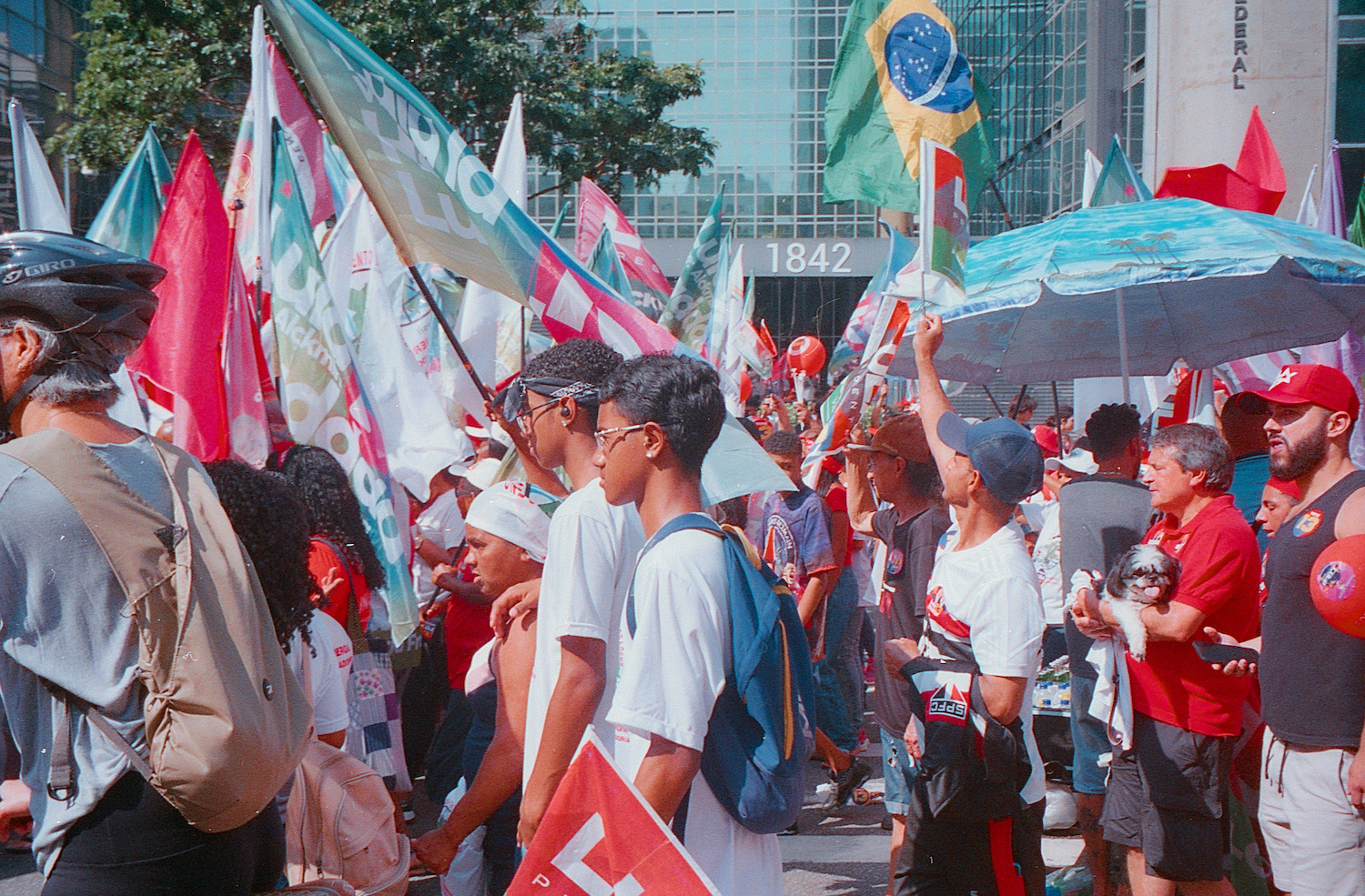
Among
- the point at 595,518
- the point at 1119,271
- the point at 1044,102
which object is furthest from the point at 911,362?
the point at 1044,102

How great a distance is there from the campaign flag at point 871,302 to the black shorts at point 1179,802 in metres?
2.82

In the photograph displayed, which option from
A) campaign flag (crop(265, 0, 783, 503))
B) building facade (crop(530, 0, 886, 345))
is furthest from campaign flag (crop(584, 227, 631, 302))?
building facade (crop(530, 0, 886, 345))

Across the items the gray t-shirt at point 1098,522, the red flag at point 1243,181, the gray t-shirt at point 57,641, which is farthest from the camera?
the red flag at point 1243,181

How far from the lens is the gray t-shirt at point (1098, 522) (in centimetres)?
461

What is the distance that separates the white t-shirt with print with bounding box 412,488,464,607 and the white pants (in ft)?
13.8

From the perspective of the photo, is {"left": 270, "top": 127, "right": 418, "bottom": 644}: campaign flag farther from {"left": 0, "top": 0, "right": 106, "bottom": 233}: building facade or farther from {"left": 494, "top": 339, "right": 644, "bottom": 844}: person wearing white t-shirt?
{"left": 0, "top": 0, "right": 106, "bottom": 233}: building facade

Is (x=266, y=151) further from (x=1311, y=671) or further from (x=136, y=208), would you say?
(x=1311, y=671)

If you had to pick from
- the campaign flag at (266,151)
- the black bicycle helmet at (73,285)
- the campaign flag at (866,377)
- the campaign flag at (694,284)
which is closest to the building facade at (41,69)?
the campaign flag at (694,284)

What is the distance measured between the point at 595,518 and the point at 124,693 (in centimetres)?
108

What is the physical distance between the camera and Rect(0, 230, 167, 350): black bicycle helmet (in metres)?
2.29

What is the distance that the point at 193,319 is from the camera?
4746 millimetres

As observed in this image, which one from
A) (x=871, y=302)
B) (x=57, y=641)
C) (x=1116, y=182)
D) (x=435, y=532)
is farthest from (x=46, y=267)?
(x=871, y=302)

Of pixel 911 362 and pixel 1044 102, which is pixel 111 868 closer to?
pixel 911 362

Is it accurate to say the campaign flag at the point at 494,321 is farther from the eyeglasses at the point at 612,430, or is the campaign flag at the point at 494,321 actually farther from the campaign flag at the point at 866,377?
the eyeglasses at the point at 612,430
